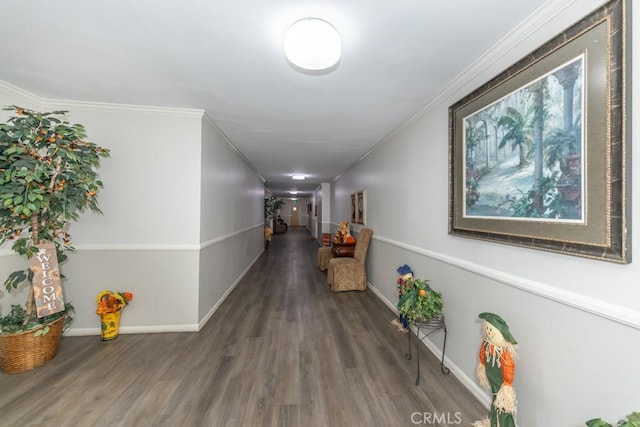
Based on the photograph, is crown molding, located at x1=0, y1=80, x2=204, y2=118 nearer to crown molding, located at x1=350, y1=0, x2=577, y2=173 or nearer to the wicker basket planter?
the wicker basket planter

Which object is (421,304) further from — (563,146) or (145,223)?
(145,223)

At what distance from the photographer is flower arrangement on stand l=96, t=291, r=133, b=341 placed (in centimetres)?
241

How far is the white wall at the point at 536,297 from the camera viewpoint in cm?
98

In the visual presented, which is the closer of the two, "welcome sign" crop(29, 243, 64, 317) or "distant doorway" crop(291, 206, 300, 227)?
"welcome sign" crop(29, 243, 64, 317)

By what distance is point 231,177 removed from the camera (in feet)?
12.9

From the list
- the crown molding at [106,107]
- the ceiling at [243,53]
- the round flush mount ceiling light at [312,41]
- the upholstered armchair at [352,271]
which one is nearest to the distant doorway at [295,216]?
the upholstered armchair at [352,271]

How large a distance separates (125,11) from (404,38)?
66.1 inches

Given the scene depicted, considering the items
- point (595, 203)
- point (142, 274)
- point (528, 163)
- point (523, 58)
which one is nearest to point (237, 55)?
point (523, 58)

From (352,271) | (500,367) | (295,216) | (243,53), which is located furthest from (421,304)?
(295,216)

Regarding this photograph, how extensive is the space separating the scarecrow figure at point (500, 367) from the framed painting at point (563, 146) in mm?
513

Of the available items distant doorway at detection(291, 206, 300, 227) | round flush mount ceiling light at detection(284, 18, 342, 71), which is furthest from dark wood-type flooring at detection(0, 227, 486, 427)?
distant doorway at detection(291, 206, 300, 227)

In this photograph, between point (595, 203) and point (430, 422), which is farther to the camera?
point (430, 422)

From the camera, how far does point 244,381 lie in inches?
73.9

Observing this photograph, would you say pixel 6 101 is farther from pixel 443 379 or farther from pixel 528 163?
pixel 443 379
